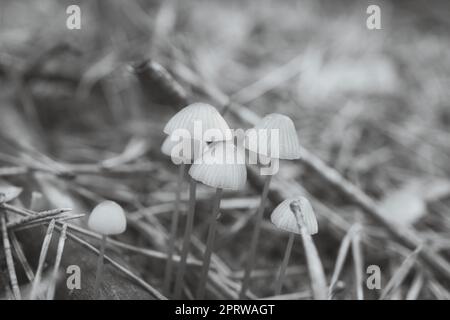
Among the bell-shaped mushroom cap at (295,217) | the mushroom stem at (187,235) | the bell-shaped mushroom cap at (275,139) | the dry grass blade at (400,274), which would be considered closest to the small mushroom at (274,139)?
the bell-shaped mushroom cap at (275,139)

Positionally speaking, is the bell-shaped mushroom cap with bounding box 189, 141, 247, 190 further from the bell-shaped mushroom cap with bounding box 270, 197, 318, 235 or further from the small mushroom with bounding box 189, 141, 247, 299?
the bell-shaped mushroom cap with bounding box 270, 197, 318, 235

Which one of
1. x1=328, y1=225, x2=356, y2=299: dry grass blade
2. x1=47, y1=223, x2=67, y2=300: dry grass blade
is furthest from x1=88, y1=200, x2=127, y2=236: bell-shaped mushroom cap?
x1=328, y1=225, x2=356, y2=299: dry grass blade

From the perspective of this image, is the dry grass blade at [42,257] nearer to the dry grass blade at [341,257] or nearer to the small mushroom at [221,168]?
the small mushroom at [221,168]

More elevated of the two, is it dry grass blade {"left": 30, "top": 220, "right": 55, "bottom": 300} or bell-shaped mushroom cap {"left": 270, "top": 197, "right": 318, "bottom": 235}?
bell-shaped mushroom cap {"left": 270, "top": 197, "right": 318, "bottom": 235}

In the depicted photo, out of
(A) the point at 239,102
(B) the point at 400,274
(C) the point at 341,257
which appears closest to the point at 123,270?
(C) the point at 341,257

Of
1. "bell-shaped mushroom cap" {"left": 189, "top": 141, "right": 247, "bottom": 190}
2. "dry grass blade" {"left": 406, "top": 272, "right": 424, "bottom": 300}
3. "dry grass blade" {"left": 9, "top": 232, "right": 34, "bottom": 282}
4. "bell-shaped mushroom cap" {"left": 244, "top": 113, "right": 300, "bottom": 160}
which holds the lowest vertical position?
"dry grass blade" {"left": 406, "top": 272, "right": 424, "bottom": 300}

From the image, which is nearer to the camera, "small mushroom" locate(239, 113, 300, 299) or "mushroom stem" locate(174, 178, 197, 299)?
"small mushroom" locate(239, 113, 300, 299)

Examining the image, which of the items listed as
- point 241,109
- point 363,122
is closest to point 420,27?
point 363,122

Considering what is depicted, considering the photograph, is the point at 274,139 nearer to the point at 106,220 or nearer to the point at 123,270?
the point at 106,220
